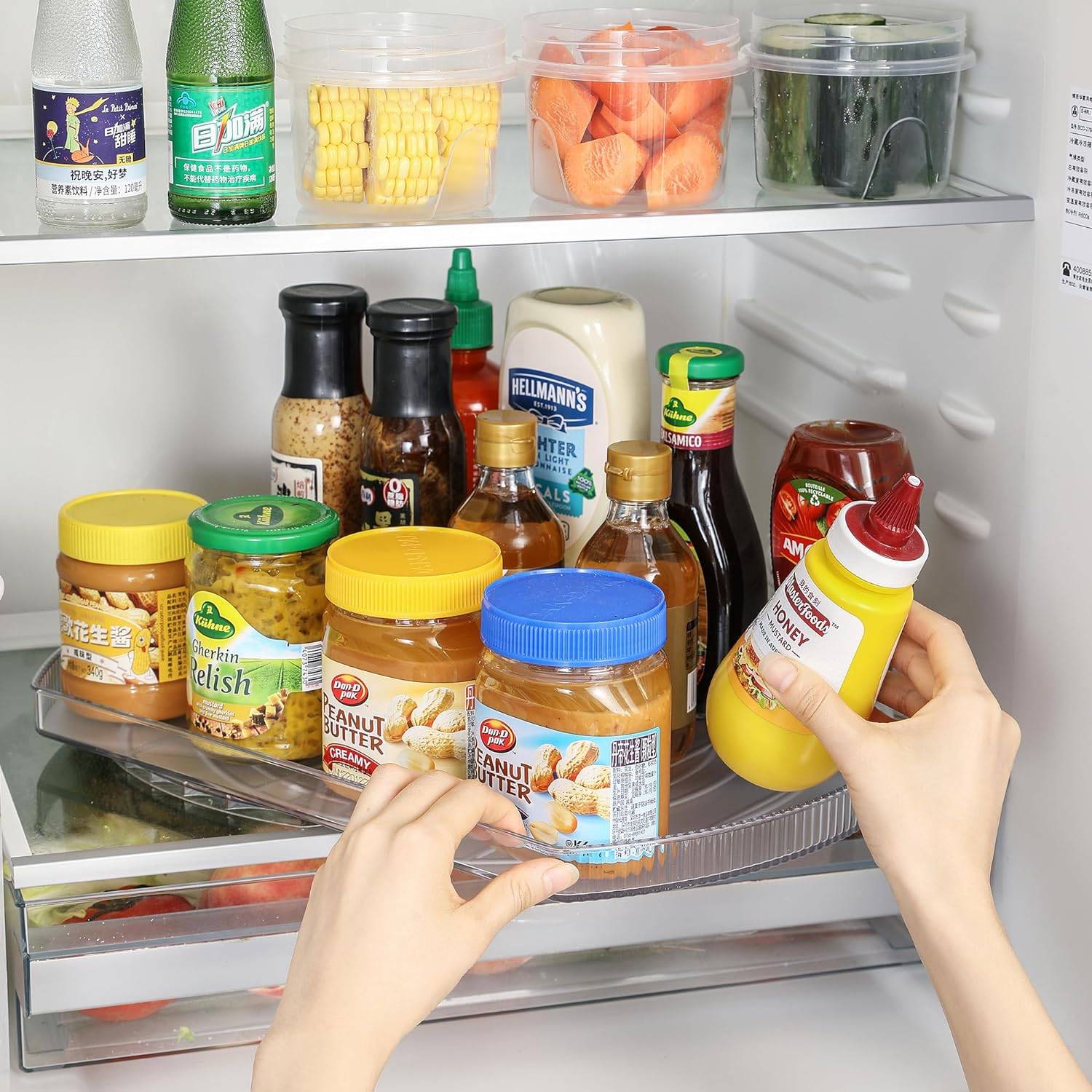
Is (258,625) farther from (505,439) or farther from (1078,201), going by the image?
(1078,201)

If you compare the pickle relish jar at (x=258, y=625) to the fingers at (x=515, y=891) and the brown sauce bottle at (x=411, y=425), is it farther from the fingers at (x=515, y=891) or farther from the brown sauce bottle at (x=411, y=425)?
the fingers at (x=515, y=891)

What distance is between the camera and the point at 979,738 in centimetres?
94

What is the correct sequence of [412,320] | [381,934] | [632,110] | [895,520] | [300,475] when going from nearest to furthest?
[381,934] → [895,520] → [632,110] → [412,320] → [300,475]

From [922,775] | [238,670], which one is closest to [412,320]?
[238,670]

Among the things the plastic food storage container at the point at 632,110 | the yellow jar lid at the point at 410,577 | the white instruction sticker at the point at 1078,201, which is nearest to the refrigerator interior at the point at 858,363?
the white instruction sticker at the point at 1078,201

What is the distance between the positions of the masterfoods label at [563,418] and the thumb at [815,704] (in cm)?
30

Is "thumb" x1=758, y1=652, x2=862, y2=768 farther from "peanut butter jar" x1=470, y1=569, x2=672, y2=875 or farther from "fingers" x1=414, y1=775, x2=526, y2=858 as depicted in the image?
"fingers" x1=414, y1=775, x2=526, y2=858

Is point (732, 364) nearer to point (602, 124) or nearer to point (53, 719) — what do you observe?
point (602, 124)

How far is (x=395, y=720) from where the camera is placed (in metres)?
1.01

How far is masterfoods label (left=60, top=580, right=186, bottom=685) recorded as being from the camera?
1123mm

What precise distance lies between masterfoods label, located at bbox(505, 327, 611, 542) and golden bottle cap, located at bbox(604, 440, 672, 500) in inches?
5.0

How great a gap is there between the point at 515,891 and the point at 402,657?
20 cm

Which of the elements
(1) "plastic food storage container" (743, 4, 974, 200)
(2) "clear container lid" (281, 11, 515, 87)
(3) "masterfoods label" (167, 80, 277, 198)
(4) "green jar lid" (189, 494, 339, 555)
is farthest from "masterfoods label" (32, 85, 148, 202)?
(1) "plastic food storage container" (743, 4, 974, 200)

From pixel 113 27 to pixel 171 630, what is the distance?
0.44 meters
